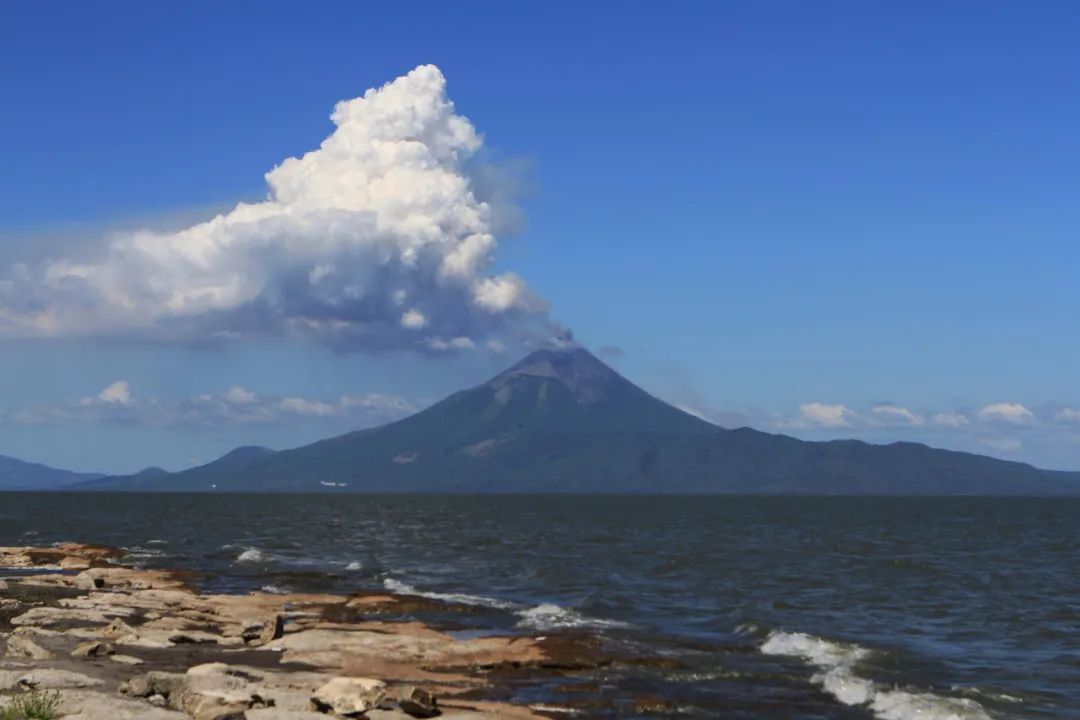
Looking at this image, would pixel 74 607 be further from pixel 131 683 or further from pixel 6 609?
pixel 131 683

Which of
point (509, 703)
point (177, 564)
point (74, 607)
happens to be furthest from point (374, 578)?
point (509, 703)

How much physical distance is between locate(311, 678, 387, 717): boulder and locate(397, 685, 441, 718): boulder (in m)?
0.51

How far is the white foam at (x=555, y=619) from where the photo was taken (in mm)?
47750

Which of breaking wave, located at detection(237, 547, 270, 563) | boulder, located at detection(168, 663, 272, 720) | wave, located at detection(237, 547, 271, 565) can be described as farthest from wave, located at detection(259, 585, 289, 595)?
boulder, located at detection(168, 663, 272, 720)

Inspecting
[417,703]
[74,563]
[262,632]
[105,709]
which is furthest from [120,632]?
[74,563]

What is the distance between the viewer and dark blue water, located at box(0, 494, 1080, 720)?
34.1 meters

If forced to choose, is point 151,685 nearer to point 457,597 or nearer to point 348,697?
point 348,697

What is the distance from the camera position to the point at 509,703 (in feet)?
102

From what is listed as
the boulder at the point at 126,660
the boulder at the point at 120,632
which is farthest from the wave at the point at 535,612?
the boulder at the point at 126,660

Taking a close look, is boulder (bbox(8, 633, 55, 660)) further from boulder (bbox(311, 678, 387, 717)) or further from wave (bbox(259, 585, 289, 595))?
wave (bbox(259, 585, 289, 595))

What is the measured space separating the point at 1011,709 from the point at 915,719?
11.2 feet

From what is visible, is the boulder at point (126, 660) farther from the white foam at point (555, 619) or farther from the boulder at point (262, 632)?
the white foam at point (555, 619)

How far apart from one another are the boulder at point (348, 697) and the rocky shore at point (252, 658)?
0.03m

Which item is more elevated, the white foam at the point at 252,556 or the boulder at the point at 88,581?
the boulder at the point at 88,581
